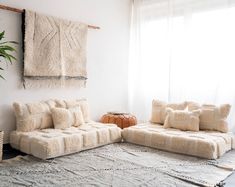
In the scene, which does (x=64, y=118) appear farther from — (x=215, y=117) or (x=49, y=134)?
(x=215, y=117)

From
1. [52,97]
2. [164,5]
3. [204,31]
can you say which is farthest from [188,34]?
[52,97]

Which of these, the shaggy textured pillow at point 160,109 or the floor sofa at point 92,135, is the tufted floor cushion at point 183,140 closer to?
the floor sofa at point 92,135

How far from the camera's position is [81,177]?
101 inches

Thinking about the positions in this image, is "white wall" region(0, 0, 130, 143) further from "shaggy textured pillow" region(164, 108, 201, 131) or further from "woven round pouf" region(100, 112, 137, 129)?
"shaggy textured pillow" region(164, 108, 201, 131)

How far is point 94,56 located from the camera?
450cm

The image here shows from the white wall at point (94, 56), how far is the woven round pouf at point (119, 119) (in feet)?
0.97

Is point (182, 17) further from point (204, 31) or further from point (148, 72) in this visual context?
point (148, 72)

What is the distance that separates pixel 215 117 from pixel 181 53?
1.30m

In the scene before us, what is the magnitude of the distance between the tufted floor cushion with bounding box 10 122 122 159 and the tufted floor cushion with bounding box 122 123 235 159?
0.36 m

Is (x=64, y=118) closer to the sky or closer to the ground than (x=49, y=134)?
closer to the sky

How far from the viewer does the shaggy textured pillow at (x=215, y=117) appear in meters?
3.65

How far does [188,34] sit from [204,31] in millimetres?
265

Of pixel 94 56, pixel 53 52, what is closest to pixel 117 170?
pixel 53 52

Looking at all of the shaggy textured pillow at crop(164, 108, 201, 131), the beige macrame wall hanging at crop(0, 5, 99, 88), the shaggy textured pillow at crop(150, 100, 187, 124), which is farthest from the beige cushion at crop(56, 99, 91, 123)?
the shaggy textured pillow at crop(164, 108, 201, 131)
